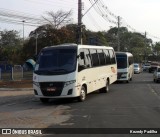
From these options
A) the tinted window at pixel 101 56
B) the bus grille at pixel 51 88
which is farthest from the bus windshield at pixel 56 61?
the tinted window at pixel 101 56

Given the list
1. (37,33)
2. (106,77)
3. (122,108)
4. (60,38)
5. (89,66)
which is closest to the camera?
(122,108)

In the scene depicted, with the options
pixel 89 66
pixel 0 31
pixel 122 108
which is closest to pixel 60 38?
pixel 89 66

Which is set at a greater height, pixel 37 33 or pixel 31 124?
pixel 37 33

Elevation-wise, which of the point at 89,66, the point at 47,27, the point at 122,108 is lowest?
the point at 122,108

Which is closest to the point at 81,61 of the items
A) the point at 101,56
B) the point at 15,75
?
the point at 101,56

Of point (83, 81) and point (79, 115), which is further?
point (83, 81)

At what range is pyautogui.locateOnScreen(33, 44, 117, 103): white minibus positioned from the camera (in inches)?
771

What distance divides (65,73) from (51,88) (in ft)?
3.15

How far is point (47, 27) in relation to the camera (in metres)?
55.1

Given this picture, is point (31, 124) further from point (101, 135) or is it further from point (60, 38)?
point (60, 38)

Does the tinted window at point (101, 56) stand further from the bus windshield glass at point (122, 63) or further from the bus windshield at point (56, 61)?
the bus windshield glass at point (122, 63)

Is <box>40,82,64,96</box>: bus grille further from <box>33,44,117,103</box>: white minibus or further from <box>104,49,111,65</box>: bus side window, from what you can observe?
<box>104,49,111,65</box>: bus side window

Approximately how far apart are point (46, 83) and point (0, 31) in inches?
3699

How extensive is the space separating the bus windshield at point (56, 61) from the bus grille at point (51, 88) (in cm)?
52
